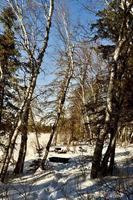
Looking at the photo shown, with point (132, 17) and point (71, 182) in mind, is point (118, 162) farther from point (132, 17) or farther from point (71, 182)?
point (132, 17)

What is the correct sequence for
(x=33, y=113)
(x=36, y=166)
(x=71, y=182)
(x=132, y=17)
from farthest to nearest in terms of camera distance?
1. (x=33, y=113)
2. (x=36, y=166)
3. (x=132, y=17)
4. (x=71, y=182)

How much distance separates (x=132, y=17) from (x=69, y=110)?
2925 centimetres

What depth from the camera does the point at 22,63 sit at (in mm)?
21859

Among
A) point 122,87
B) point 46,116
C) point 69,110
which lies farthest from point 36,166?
point 69,110

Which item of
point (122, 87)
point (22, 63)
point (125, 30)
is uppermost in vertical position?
point (22, 63)

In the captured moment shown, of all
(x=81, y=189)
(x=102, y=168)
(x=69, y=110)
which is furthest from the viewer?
(x=69, y=110)

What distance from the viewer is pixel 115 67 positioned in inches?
504

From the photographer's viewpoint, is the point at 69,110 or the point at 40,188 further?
the point at 69,110

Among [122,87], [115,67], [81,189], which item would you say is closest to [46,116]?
[122,87]

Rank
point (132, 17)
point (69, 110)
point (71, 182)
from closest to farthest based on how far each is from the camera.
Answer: point (71, 182) → point (132, 17) → point (69, 110)

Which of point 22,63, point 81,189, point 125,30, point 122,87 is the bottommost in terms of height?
point 81,189

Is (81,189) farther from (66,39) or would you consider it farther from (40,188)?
(66,39)

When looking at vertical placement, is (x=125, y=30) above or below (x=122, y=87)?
above

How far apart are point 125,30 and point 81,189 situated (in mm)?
5562
